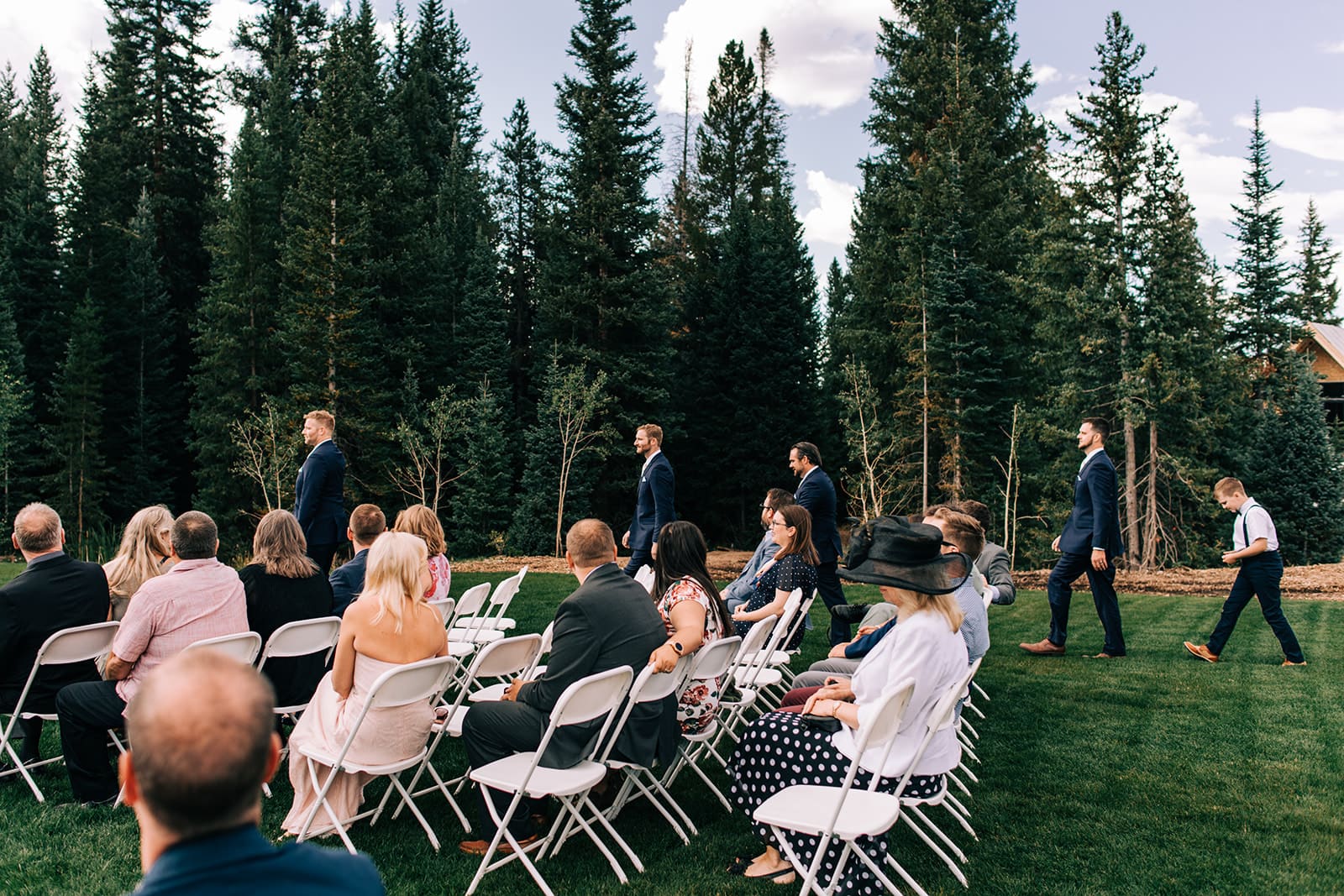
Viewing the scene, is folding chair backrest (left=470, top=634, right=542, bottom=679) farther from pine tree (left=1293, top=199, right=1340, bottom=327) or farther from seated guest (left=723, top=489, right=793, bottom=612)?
pine tree (left=1293, top=199, right=1340, bottom=327)

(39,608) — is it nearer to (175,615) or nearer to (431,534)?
(175,615)

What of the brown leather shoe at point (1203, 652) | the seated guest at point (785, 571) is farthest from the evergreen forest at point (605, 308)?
the seated guest at point (785, 571)

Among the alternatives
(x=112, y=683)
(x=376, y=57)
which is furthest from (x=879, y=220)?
(x=112, y=683)

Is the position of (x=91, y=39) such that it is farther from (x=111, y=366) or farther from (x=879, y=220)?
(x=879, y=220)

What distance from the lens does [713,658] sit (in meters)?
4.34

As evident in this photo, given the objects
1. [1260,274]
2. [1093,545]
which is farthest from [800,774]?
[1260,274]

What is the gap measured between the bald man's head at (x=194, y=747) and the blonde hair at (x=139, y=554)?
4586 millimetres

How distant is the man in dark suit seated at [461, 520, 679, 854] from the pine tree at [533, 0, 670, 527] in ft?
70.8

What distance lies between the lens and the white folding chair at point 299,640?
4633 millimetres

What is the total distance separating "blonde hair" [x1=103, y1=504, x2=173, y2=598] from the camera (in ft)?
17.4

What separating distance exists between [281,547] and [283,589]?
0.78ft

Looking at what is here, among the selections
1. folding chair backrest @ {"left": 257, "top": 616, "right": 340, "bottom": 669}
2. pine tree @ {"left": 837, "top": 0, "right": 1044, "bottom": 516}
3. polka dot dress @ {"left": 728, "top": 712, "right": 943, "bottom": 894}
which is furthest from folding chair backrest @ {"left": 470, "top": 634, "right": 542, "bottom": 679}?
pine tree @ {"left": 837, "top": 0, "right": 1044, "bottom": 516}

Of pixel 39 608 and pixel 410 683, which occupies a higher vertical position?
pixel 39 608

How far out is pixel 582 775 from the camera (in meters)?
3.70
